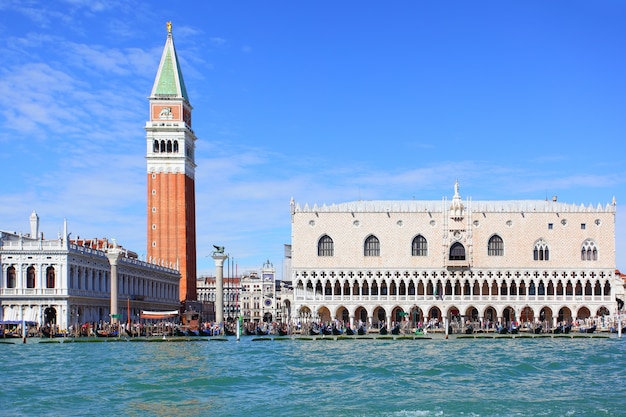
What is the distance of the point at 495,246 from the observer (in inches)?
2744

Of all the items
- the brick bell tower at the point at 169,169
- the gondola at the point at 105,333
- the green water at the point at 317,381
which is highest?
the brick bell tower at the point at 169,169

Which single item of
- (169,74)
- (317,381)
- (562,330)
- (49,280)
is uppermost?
(169,74)

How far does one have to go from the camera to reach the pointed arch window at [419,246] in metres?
69.6

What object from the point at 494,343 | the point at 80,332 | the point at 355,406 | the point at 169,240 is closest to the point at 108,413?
the point at 355,406

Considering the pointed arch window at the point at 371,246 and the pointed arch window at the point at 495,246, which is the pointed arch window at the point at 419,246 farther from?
the pointed arch window at the point at 495,246

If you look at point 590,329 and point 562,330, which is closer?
point 562,330

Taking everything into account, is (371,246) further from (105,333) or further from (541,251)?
(105,333)

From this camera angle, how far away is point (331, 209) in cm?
7056

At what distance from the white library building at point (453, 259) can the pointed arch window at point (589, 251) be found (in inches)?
2.9

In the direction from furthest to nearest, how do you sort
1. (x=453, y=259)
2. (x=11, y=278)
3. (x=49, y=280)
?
(x=453, y=259)
(x=49, y=280)
(x=11, y=278)

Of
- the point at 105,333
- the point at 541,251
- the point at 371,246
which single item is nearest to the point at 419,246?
the point at 371,246

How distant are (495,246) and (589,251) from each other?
7.01 metres

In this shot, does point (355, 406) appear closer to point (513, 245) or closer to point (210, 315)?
point (513, 245)

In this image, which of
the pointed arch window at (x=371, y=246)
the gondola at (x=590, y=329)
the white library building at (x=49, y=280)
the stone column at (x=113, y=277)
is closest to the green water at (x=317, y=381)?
the white library building at (x=49, y=280)
